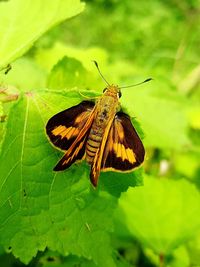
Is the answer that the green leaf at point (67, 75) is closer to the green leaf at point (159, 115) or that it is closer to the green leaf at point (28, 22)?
the green leaf at point (28, 22)

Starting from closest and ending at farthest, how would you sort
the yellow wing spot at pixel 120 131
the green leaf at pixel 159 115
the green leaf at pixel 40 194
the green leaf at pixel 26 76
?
the green leaf at pixel 40 194 < the yellow wing spot at pixel 120 131 < the green leaf at pixel 26 76 < the green leaf at pixel 159 115

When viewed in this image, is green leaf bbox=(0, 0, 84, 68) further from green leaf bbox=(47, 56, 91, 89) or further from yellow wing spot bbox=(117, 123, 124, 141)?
yellow wing spot bbox=(117, 123, 124, 141)

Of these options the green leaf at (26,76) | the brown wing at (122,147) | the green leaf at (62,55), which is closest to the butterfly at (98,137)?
the brown wing at (122,147)

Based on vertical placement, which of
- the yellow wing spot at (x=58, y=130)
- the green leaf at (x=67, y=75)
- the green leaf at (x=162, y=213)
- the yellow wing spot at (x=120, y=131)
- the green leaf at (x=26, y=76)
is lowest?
the green leaf at (x=162, y=213)

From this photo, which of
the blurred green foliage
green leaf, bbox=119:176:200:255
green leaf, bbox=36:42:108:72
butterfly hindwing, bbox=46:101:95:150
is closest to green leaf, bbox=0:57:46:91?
the blurred green foliage

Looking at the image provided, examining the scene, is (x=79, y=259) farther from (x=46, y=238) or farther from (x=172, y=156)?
(x=172, y=156)

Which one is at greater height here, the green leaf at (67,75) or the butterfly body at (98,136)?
the green leaf at (67,75)

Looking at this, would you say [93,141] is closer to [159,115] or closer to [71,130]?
[71,130]
